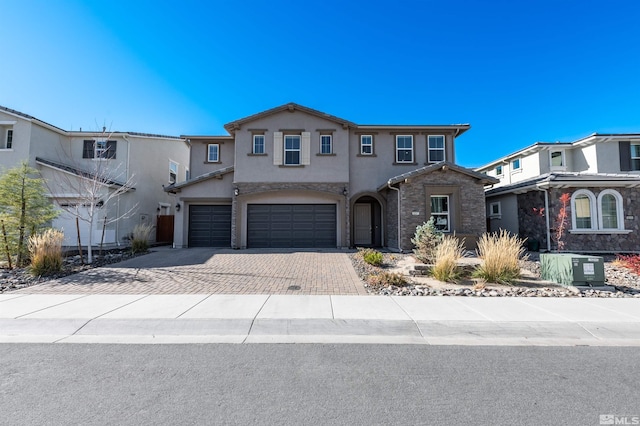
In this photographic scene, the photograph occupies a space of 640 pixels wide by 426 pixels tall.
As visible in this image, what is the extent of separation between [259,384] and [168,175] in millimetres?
20718

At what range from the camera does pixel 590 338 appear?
195 inches

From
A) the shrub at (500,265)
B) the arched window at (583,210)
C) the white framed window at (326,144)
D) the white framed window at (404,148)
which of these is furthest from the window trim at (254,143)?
the arched window at (583,210)

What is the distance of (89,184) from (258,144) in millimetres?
7873

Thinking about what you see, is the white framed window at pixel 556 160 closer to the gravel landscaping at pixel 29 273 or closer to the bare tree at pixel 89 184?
the gravel landscaping at pixel 29 273

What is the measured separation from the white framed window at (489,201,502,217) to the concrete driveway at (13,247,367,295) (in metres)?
10.6

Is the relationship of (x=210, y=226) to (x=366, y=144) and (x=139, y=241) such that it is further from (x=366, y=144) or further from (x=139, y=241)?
(x=366, y=144)

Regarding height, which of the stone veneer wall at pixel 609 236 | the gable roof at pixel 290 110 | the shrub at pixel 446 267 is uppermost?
the gable roof at pixel 290 110

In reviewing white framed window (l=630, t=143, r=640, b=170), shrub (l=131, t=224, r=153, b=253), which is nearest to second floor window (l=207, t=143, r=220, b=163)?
shrub (l=131, t=224, r=153, b=253)

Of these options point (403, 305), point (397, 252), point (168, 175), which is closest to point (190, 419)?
point (403, 305)

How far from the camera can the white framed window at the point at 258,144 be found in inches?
664

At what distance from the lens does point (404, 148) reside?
1748 centimetres

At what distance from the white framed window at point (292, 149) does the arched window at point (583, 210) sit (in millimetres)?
13178

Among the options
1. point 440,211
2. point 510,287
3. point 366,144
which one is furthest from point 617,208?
point 366,144

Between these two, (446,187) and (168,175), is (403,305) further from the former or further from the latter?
(168,175)
